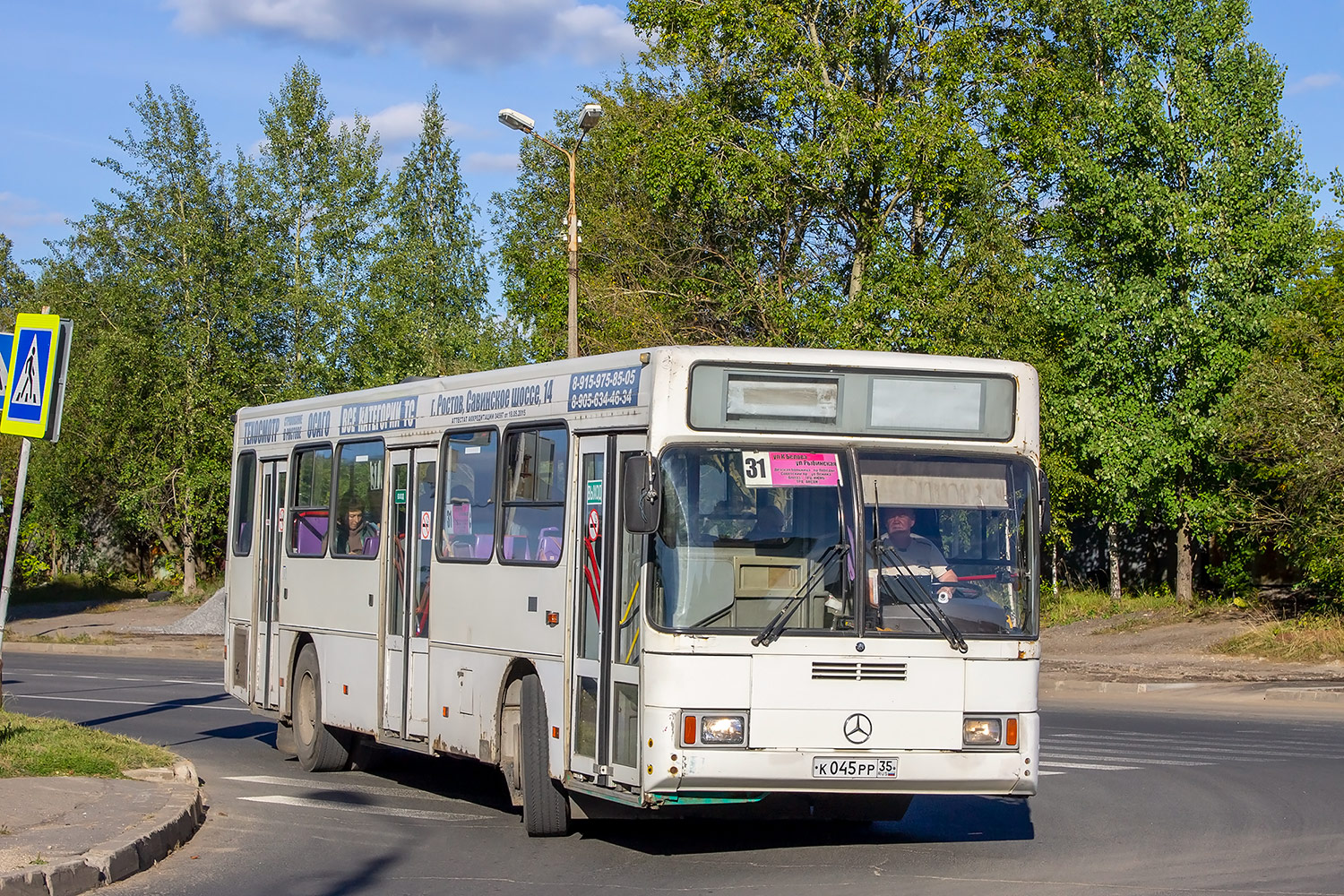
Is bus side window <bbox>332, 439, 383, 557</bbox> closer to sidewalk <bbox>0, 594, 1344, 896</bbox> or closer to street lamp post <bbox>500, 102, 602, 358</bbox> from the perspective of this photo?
sidewalk <bbox>0, 594, 1344, 896</bbox>

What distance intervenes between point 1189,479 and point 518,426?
77.0 feet

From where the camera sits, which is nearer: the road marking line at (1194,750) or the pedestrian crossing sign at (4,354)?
the pedestrian crossing sign at (4,354)

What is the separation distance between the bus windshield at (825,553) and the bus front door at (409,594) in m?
3.63

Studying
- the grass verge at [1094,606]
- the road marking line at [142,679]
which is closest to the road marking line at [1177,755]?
the road marking line at [142,679]

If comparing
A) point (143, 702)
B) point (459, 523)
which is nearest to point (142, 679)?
point (143, 702)

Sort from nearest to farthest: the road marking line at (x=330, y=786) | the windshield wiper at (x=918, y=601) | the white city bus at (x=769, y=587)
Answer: the white city bus at (x=769, y=587), the windshield wiper at (x=918, y=601), the road marking line at (x=330, y=786)

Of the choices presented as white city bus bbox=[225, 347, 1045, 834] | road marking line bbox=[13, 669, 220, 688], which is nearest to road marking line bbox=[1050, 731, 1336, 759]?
white city bus bbox=[225, 347, 1045, 834]

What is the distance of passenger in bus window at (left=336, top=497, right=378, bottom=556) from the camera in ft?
41.5

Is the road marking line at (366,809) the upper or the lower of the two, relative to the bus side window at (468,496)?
lower

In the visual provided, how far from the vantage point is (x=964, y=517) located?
8.82 m

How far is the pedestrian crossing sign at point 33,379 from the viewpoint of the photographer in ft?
41.3

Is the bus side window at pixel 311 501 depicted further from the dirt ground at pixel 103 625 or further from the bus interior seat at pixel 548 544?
the dirt ground at pixel 103 625

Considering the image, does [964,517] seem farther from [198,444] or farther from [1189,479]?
[198,444]

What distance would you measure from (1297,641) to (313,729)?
18599mm
